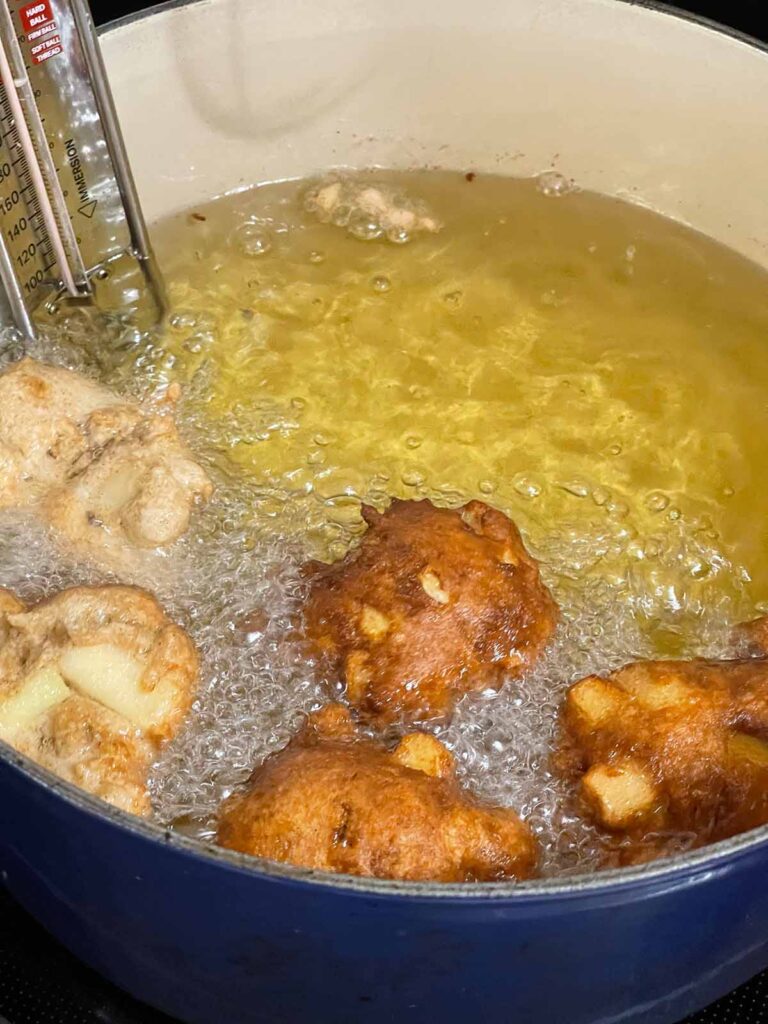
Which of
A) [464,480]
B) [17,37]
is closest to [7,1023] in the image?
[464,480]

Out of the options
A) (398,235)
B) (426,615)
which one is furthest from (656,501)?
(398,235)

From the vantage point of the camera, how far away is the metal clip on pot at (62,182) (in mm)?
1416

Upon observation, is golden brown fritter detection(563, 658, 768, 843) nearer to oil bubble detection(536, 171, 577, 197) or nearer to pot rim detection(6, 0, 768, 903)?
pot rim detection(6, 0, 768, 903)

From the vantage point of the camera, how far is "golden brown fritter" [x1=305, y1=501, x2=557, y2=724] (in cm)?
118

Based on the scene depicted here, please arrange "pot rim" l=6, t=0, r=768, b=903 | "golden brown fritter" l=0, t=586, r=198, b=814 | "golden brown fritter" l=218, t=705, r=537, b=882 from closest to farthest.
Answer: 1. "pot rim" l=6, t=0, r=768, b=903
2. "golden brown fritter" l=218, t=705, r=537, b=882
3. "golden brown fritter" l=0, t=586, r=198, b=814

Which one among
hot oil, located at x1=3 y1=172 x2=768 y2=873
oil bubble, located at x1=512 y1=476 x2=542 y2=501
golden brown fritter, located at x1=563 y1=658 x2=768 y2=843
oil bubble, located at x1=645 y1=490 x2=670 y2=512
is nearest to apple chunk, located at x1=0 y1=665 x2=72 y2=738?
hot oil, located at x1=3 y1=172 x2=768 y2=873

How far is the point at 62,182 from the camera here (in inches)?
62.2

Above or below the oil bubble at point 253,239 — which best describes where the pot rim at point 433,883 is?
above

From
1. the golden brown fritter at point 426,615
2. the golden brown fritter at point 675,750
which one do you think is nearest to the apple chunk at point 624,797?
the golden brown fritter at point 675,750

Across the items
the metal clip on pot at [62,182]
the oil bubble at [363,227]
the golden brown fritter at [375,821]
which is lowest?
the golden brown fritter at [375,821]

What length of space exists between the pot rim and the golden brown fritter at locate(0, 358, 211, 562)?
50cm

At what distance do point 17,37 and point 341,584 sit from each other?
2.54 ft

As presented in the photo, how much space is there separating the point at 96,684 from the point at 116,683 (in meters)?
0.02

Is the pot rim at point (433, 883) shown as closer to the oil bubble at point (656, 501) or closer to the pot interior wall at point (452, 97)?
the oil bubble at point (656, 501)
